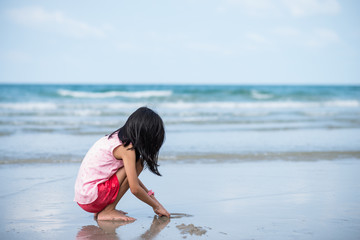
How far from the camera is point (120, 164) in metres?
3.55

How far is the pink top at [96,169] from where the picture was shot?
3486mm

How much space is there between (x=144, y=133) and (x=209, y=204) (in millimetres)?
1185

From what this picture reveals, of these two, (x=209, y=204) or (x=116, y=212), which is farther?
(x=209, y=204)

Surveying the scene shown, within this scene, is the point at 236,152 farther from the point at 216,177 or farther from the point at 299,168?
the point at 216,177

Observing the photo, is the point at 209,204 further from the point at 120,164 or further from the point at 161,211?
the point at 120,164

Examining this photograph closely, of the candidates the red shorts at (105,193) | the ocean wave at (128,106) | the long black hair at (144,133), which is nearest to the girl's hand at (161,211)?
the red shorts at (105,193)

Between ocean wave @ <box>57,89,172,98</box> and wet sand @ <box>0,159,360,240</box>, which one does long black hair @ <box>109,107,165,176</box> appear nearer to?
wet sand @ <box>0,159,360,240</box>

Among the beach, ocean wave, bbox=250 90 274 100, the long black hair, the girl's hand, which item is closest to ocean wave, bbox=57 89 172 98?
ocean wave, bbox=250 90 274 100

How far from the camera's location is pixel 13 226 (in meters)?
3.46

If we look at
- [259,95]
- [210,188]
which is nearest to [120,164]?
[210,188]

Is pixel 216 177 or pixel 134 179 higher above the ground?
pixel 134 179

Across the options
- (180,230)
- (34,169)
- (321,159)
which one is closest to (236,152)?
(321,159)

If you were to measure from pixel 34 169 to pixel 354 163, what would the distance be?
14.9ft

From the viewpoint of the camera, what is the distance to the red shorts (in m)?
3.52
